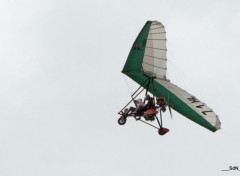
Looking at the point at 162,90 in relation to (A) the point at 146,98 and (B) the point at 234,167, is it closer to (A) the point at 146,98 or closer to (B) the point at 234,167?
(A) the point at 146,98

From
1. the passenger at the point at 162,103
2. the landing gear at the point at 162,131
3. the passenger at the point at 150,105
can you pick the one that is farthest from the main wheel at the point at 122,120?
the passenger at the point at 162,103

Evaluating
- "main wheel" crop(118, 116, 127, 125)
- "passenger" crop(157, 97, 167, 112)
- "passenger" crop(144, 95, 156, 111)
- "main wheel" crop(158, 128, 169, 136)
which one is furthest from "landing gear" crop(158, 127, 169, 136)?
"main wheel" crop(118, 116, 127, 125)

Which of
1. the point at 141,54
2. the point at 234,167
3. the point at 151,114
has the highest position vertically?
the point at 141,54

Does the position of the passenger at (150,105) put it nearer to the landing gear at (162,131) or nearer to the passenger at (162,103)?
the passenger at (162,103)

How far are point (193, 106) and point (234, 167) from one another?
5.17 m

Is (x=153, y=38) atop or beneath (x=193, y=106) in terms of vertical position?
atop

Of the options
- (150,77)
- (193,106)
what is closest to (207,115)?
(193,106)

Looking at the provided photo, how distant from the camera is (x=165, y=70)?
55.1 metres

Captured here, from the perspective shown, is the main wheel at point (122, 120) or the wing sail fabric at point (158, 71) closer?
the wing sail fabric at point (158, 71)

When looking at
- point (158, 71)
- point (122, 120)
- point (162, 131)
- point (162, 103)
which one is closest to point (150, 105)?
point (162, 103)

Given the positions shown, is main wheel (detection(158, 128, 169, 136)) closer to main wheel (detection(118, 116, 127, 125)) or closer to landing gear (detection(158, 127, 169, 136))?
landing gear (detection(158, 127, 169, 136))

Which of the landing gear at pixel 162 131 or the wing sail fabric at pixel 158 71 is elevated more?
the wing sail fabric at pixel 158 71

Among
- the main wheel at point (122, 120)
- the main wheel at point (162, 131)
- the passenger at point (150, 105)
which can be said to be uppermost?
the passenger at point (150, 105)

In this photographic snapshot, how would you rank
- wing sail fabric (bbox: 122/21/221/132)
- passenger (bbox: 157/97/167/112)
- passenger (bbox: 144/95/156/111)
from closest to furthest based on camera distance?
passenger (bbox: 144/95/156/111), passenger (bbox: 157/97/167/112), wing sail fabric (bbox: 122/21/221/132)
